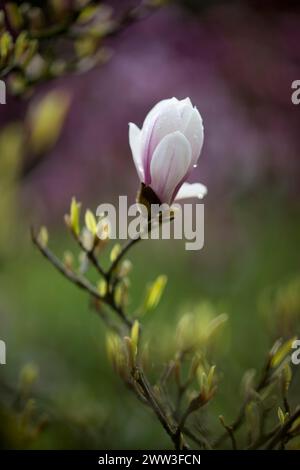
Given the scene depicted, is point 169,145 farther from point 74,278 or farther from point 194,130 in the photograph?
point 74,278

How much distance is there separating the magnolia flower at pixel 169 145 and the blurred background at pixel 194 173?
48 centimetres

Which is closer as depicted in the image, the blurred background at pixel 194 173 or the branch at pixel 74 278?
the branch at pixel 74 278

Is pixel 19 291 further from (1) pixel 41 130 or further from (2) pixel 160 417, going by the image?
(2) pixel 160 417

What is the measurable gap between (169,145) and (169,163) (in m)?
0.01

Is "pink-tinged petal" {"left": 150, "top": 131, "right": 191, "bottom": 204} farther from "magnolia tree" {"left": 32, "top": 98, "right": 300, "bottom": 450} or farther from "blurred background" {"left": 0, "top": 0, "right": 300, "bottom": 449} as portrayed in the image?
"blurred background" {"left": 0, "top": 0, "right": 300, "bottom": 449}

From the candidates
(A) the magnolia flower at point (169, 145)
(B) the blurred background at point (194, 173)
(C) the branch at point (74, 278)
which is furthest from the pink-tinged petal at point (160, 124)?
(B) the blurred background at point (194, 173)

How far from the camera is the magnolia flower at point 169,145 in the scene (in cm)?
58

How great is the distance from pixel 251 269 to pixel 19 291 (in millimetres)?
375

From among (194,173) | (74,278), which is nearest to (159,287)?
(74,278)

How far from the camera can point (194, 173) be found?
115 cm

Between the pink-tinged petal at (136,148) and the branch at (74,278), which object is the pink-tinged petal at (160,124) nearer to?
the pink-tinged petal at (136,148)

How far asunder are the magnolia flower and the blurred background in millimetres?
476

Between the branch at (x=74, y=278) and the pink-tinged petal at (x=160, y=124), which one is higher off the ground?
the pink-tinged petal at (x=160, y=124)

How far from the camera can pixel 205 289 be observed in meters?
1.16
